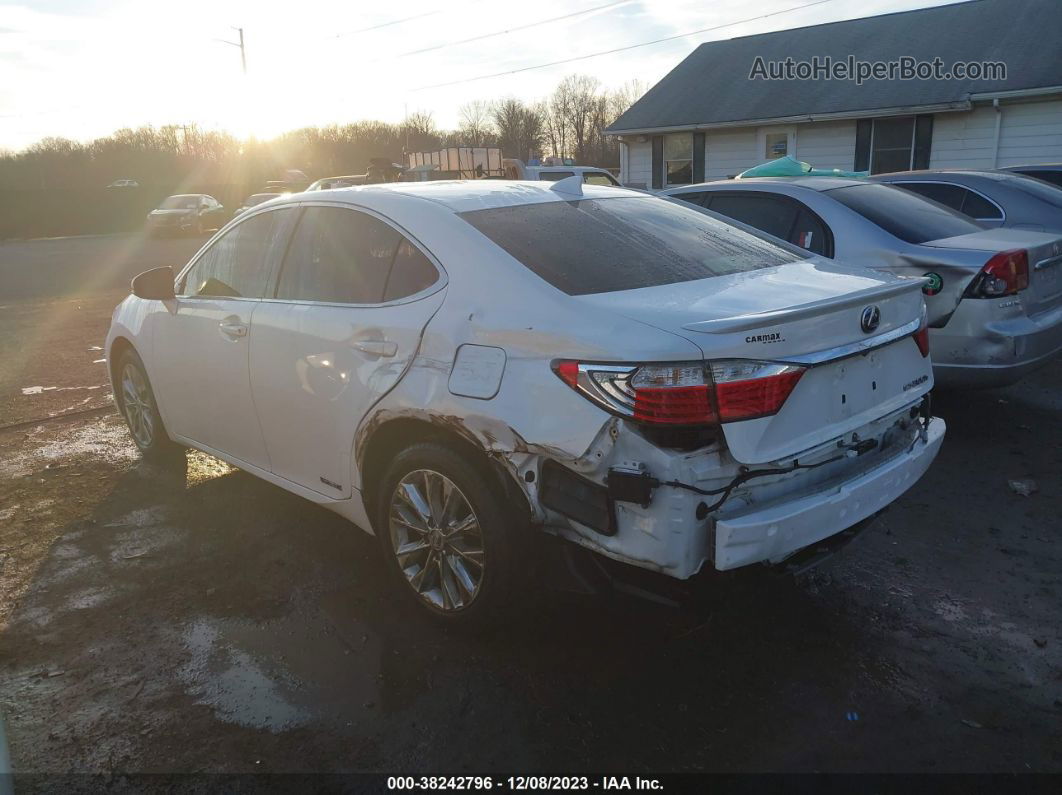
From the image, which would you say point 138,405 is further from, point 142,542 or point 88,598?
point 88,598

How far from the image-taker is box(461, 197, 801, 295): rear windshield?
3.09 meters

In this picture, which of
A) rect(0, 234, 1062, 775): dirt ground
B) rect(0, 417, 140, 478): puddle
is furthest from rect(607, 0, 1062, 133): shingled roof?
rect(0, 417, 140, 478): puddle

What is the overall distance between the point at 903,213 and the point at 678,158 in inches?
725

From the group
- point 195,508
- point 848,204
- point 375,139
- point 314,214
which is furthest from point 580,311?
point 375,139

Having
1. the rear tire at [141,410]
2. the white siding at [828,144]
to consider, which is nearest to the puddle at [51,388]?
the rear tire at [141,410]

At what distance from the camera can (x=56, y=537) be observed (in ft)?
14.6

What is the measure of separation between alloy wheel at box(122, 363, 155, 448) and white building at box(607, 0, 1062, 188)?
60.0 feet

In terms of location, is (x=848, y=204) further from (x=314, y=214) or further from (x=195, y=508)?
(x=195, y=508)

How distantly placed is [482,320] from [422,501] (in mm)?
759

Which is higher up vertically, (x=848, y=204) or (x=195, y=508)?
(x=848, y=204)

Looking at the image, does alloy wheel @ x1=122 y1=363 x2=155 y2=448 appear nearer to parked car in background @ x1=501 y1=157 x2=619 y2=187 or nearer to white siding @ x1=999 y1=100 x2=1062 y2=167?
parked car in background @ x1=501 y1=157 x2=619 y2=187

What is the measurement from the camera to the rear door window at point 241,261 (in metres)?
4.14

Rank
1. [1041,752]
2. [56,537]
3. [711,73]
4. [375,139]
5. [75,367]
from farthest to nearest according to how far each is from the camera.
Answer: [375,139] < [711,73] < [75,367] < [56,537] < [1041,752]

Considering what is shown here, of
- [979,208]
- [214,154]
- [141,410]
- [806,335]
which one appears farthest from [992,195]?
[214,154]
